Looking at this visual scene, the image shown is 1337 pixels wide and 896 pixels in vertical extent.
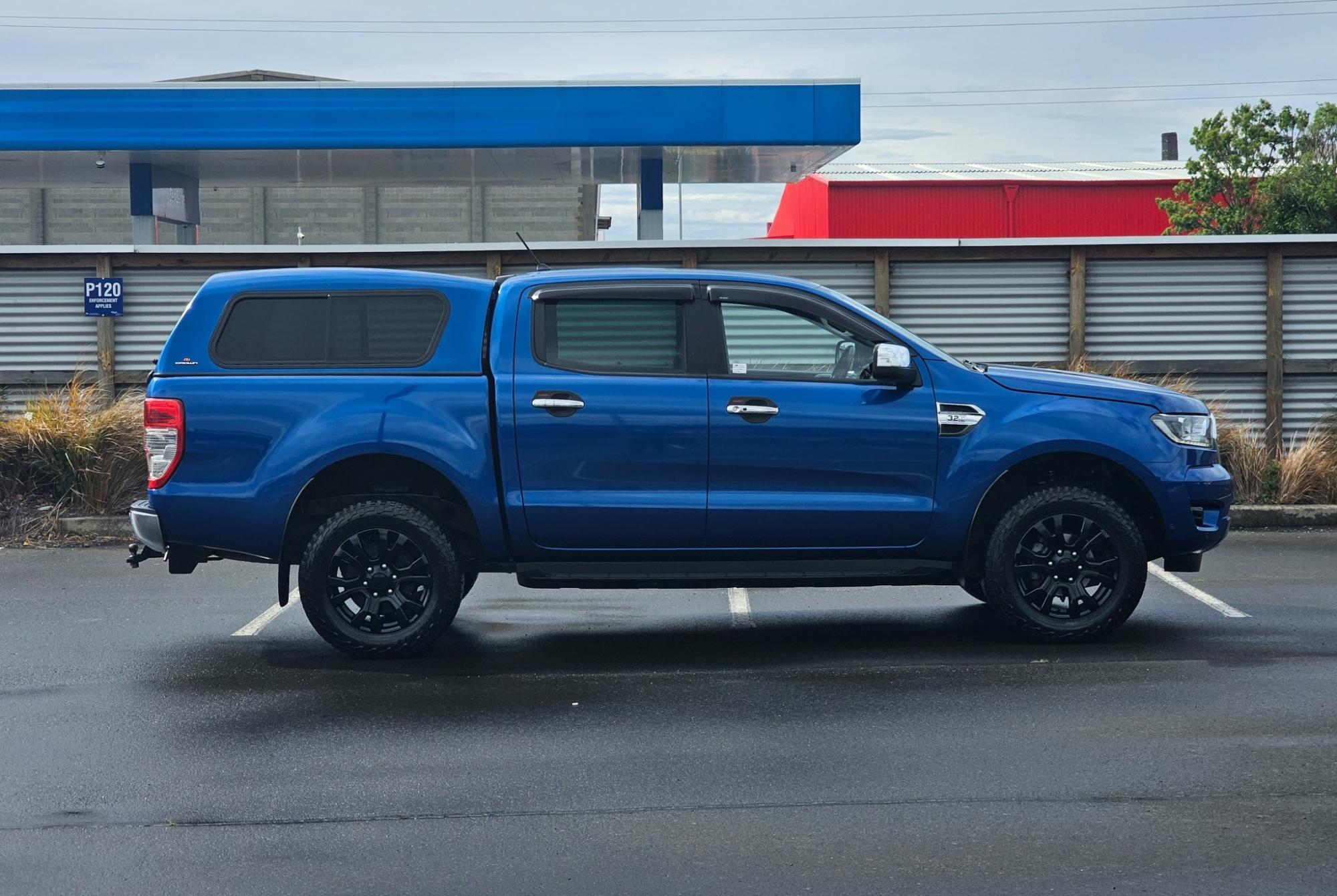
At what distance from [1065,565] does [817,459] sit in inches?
54.7

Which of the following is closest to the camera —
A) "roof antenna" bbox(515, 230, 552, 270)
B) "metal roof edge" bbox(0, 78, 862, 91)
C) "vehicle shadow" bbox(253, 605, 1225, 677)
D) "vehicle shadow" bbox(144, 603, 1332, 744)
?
"vehicle shadow" bbox(144, 603, 1332, 744)

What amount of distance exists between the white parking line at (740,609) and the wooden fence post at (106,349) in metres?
7.24

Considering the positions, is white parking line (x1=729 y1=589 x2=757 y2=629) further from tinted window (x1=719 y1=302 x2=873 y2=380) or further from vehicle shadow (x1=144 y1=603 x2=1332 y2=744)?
tinted window (x1=719 y1=302 x2=873 y2=380)

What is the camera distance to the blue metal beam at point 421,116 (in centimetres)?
2331

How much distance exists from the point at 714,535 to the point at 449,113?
17.5m

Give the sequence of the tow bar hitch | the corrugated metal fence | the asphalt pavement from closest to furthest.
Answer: the asphalt pavement, the tow bar hitch, the corrugated metal fence

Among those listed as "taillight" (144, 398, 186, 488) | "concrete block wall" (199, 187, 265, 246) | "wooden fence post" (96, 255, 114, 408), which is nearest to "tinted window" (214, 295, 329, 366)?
"taillight" (144, 398, 186, 488)

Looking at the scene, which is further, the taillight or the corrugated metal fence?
the corrugated metal fence

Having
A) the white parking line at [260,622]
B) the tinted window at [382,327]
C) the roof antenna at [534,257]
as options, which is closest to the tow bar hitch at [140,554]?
the white parking line at [260,622]

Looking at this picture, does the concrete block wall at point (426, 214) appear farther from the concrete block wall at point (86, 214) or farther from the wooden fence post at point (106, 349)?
the wooden fence post at point (106, 349)

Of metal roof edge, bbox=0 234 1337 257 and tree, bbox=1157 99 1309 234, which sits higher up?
tree, bbox=1157 99 1309 234

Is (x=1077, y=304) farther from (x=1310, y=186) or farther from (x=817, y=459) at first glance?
(x=1310, y=186)

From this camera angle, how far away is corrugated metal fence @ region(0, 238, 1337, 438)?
14.0 metres

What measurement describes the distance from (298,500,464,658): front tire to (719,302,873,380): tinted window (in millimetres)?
1759
